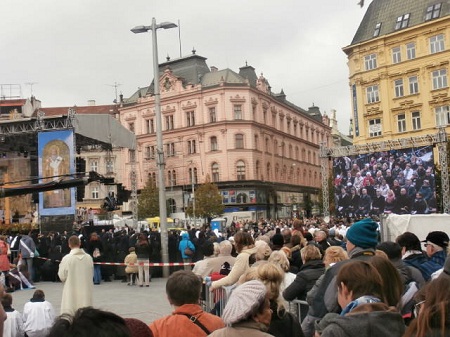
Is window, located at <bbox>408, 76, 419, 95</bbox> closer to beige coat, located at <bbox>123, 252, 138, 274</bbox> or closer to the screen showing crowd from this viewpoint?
the screen showing crowd

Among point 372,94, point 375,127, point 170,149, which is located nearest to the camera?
point 375,127

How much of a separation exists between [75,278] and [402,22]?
48.0 meters

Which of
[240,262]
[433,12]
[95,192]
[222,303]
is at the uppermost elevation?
[433,12]

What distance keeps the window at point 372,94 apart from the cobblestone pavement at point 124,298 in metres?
37.8

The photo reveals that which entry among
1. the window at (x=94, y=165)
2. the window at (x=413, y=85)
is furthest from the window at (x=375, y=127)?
the window at (x=94, y=165)

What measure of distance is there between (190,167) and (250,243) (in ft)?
204

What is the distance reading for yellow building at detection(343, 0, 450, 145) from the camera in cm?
4847

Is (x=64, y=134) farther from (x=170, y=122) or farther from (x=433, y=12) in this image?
(x=170, y=122)

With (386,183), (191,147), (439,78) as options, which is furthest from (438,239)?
(191,147)

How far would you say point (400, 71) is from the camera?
5066cm

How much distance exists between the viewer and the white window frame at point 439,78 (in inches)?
1898

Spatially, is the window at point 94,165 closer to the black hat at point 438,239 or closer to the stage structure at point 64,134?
the stage structure at point 64,134

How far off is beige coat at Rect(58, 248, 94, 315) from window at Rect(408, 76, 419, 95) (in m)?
44.9

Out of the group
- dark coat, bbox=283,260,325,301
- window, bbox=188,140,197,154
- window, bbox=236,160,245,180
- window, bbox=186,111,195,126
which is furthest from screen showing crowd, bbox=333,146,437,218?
window, bbox=186,111,195,126
